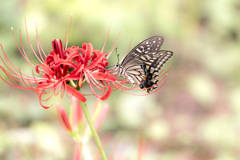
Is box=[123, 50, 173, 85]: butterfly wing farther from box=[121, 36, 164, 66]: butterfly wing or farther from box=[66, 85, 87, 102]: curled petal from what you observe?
box=[66, 85, 87, 102]: curled petal

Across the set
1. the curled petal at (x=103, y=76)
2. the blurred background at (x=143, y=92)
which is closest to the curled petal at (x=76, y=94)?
the curled petal at (x=103, y=76)

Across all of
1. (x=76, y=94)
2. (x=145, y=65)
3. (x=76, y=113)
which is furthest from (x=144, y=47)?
(x=76, y=94)

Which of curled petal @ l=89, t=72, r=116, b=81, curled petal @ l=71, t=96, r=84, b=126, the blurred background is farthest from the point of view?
the blurred background

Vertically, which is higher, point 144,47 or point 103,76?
point 144,47

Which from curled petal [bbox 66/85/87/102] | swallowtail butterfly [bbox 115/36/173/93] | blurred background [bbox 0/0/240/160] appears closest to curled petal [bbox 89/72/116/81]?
curled petal [bbox 66/85/87/102]

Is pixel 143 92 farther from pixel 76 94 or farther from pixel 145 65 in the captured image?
pixel 76 94

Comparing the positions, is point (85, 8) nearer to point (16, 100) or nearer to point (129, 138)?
point (16, 100)
